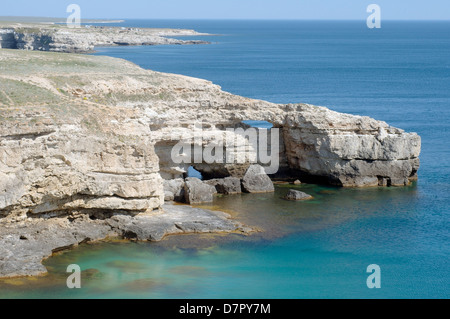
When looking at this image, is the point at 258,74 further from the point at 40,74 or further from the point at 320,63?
the point at 40,74

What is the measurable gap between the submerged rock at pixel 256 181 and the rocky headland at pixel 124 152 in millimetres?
90

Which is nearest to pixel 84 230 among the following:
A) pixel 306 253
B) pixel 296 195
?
pixel 306 253

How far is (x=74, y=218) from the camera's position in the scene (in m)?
36.4

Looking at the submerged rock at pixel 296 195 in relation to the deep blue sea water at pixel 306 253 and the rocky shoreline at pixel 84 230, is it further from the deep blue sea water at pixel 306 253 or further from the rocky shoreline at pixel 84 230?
the rocky shoreline at pixel 84 230

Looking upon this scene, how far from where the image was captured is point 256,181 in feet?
152

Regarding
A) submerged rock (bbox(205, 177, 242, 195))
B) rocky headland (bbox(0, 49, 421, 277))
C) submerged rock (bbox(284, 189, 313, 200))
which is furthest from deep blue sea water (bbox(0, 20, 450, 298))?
rocky headland (bbox(0, 49, 421, 277))

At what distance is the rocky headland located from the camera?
33781 millimetres

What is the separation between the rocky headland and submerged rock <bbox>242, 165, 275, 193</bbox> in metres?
0.09

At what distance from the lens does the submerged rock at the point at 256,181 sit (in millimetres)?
46250

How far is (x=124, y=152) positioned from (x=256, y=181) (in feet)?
42.3

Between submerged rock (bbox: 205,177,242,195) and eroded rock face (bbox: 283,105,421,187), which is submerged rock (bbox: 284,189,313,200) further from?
eroded rock face (bbox: 283,105,421,187)
